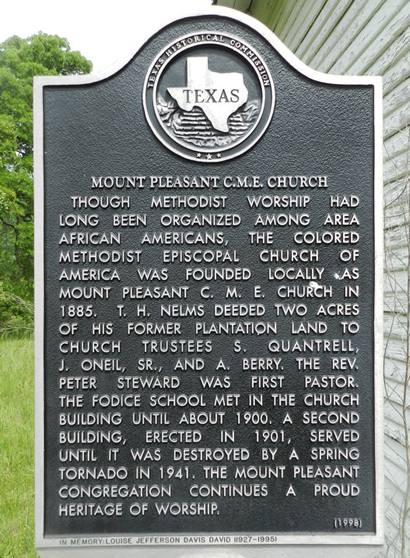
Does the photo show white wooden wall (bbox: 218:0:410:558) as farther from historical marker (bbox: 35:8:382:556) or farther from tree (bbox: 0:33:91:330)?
tree (bbox: 0:33:91:330)

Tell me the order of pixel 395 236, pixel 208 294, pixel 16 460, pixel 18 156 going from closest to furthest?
pixel 208 294 < pixel 395 236 < pixel 16 460 < pixel 18 156

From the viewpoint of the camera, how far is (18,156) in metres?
18.2

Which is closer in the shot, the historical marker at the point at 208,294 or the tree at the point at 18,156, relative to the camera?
the historical marker at the point at 208,294

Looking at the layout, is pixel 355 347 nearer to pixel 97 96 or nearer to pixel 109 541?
pixel 109 541

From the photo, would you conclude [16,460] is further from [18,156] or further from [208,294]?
[18,156]

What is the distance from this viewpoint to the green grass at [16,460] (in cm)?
399

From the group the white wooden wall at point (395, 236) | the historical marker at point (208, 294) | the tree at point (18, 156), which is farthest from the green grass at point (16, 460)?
the tree at point (18, 156)

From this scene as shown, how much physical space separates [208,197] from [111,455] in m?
1.36

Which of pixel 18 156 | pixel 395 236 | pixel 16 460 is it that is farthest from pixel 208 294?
pixel 18 156

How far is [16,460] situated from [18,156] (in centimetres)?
1524

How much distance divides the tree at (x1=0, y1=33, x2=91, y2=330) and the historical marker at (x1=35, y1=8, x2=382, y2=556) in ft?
47.6

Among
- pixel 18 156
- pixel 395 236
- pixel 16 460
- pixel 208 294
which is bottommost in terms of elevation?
pixel 16 460

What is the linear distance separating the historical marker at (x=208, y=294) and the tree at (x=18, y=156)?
14516 mm

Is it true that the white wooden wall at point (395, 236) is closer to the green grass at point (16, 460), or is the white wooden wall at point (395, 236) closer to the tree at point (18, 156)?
the green grass at point (16, 460)
